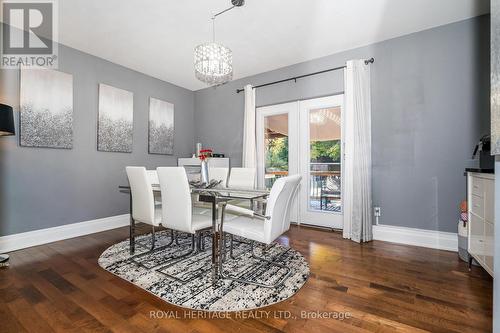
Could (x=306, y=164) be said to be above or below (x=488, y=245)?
above

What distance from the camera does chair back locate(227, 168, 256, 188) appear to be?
10.1 ft

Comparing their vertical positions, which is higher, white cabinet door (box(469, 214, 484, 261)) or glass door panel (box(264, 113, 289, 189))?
glass door panel (box(264, 113, 289, 189))

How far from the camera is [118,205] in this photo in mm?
3830

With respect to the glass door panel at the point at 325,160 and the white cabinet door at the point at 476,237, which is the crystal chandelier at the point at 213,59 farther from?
the white cabinet door at the point at 476,237

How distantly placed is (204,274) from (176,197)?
0.75 m

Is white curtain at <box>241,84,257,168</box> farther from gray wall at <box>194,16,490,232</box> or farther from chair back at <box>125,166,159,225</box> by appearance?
chair back at <box>125,166,159,225</box>

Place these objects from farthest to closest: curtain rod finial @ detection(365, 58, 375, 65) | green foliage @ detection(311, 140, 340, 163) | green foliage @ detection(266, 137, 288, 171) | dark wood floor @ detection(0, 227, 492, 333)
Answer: green foliage @ detection(266, 137, 288, 171) → green foliage @ detection(311, 140, 340, 163) → curtain rod finial @ detection(365, 58, 375, 65) → dark wood floor @ detection(0, 227, 492, 333)

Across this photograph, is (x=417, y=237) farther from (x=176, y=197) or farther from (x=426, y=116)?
(x=176, y=197)

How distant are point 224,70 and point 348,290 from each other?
246 cm

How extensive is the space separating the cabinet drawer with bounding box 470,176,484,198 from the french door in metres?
1.60

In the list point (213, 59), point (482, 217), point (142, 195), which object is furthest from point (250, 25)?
point (482, 217)

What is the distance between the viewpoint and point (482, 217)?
6.53ft

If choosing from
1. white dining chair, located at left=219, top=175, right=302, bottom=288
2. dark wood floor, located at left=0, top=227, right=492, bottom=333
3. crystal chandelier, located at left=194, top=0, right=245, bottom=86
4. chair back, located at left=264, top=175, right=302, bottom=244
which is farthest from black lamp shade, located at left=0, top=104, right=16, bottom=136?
chair back, located at left=264, top=175, right=302, bottom=244

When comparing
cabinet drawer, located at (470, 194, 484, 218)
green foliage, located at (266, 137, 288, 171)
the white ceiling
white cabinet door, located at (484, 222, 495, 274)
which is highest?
the white ceiling
